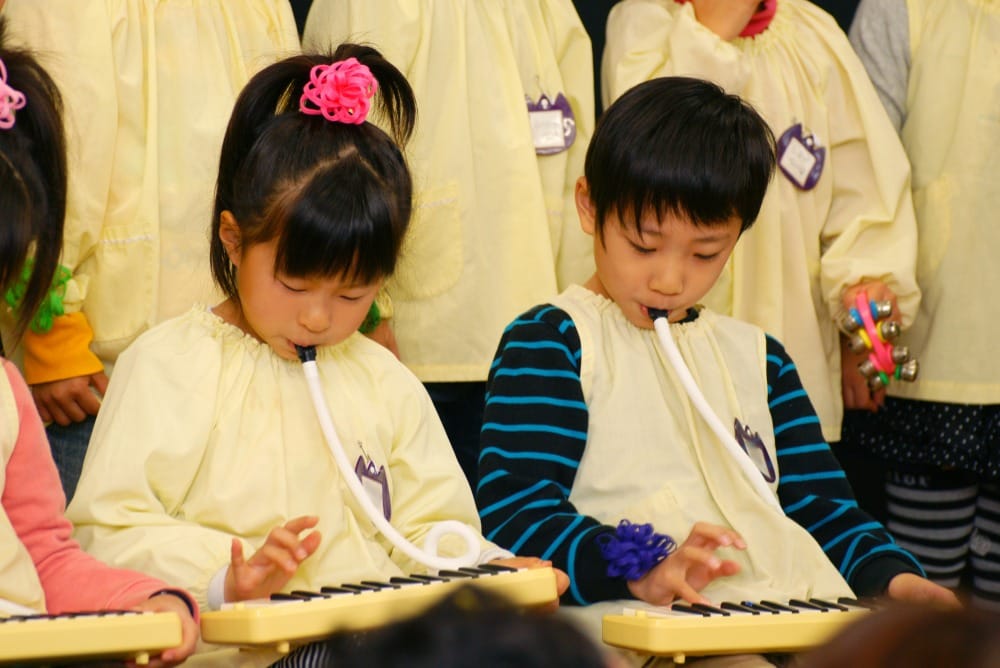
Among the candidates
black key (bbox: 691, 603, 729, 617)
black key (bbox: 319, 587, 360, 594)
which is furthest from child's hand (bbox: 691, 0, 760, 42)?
black key (bbox: 319, 587, 360, 594)

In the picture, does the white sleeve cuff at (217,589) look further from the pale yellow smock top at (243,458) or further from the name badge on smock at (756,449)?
the name badge on smock at (756,449)

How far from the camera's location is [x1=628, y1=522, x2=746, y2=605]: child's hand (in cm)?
135

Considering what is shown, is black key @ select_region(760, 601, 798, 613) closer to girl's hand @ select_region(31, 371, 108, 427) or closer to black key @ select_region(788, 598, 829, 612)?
black key @ select_region(788, 598, 829, 612)

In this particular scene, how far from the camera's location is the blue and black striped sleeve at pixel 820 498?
1.57 m

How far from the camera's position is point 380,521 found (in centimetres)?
138

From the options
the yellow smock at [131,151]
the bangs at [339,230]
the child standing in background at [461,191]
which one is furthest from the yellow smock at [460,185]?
the bangs at [339,230]

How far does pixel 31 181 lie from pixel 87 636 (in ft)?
1.59

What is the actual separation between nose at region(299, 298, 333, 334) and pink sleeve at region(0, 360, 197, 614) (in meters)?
0.28

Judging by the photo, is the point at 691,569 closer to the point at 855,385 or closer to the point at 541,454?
the point at 541,454

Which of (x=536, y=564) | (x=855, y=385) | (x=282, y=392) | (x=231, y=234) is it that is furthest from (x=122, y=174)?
(x=855, y=385)

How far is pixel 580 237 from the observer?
2.19 metres

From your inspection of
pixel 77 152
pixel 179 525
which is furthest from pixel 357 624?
pixel 77 152

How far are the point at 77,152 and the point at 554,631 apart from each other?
1376 mm

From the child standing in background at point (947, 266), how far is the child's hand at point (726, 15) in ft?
0.97
